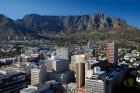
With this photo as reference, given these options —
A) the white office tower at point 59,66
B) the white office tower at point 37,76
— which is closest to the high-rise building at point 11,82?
the white office tower at point 37,76

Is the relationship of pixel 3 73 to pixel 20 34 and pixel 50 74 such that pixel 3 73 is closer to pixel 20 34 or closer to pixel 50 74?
pixel 50 74

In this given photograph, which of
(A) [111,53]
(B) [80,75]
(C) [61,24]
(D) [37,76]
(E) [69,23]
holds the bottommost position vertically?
(D) [37,76]

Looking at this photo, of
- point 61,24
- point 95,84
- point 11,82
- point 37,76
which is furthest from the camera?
point 61,24

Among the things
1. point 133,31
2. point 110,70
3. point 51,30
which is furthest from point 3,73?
point 51,30

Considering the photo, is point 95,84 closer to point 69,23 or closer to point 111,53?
point 111,53

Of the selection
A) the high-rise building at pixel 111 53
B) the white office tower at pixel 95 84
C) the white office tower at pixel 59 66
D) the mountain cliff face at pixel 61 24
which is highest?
the mountain cliff face at pixel 61 24

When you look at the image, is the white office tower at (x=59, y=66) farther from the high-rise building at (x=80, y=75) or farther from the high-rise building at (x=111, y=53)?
the high-rise building at (x=111, y=53)

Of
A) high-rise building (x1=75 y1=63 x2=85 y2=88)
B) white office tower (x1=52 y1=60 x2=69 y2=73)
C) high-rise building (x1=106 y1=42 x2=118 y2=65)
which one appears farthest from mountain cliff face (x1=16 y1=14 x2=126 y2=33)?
high-rise building (x1=75 y1=63 x2=85 y2=88)

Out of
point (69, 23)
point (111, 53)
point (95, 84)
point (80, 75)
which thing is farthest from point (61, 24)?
point (95, 84)
